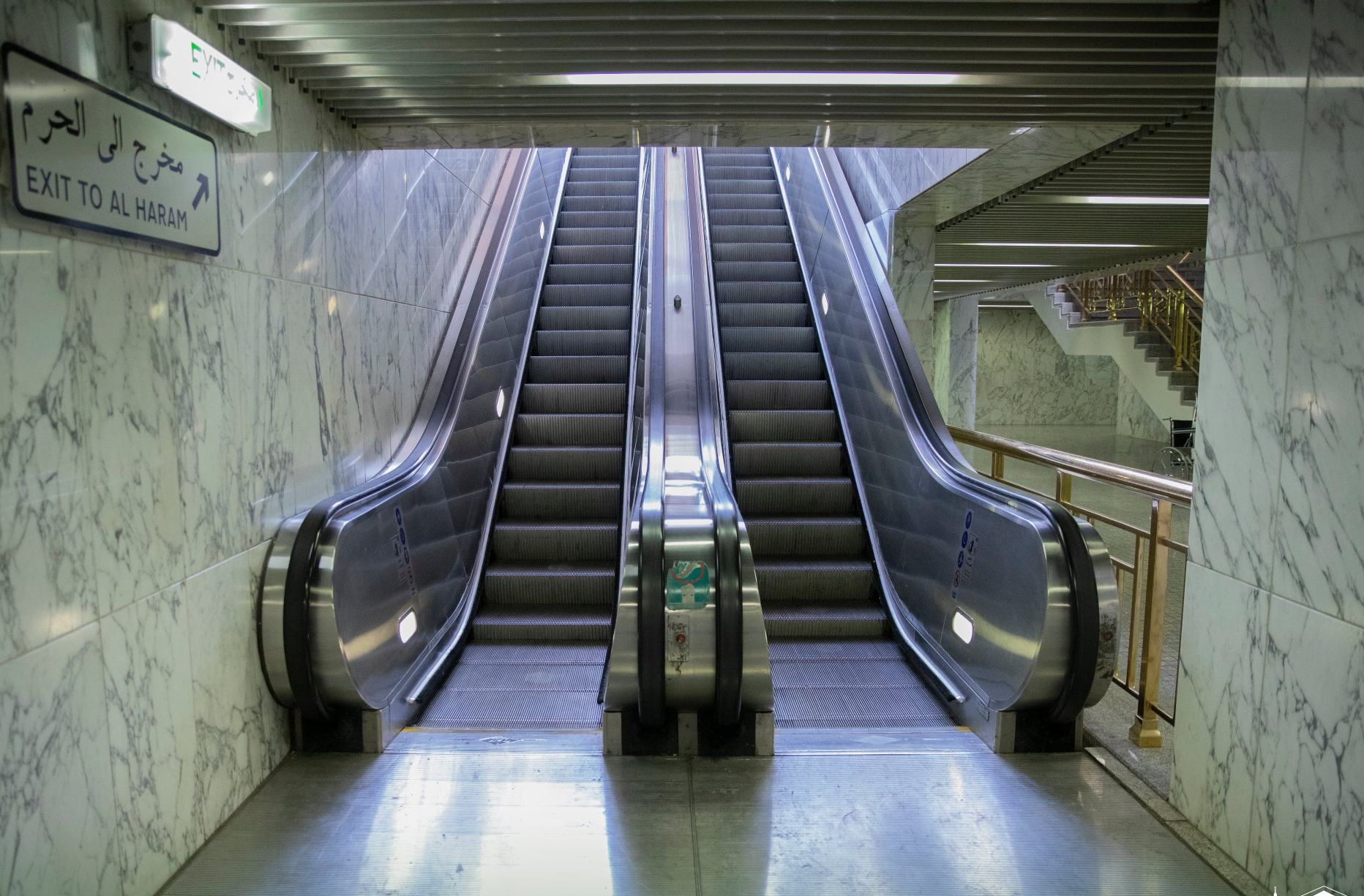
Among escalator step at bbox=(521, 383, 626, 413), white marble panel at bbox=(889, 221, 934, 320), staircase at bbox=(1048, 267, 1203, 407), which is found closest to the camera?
escalator step at bbox=(521, 383, 626, 413)

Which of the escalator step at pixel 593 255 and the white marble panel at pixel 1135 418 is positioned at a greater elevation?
the escalator step at pixel 593 255

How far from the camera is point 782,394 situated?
651 centimetres

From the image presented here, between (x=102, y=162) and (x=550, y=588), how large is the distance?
329 cm

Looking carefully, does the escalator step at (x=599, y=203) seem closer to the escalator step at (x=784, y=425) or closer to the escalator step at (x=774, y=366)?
the escalator step at (x=774, y=366)

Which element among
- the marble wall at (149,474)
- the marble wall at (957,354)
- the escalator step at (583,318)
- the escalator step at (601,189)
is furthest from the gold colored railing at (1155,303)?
the marble wall at (149,474)

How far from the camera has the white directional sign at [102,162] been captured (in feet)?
6.60

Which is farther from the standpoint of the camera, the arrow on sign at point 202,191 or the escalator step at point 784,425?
the escalator step at point 784,425

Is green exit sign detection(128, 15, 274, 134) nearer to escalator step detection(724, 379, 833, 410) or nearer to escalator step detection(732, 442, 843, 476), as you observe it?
escalator step detection(732, 442, 843, 476)

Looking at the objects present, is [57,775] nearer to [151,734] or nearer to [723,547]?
[151,734]

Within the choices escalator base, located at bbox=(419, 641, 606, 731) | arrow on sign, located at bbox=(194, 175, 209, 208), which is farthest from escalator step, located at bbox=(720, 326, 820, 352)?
arrow on sign, located at bbox=(194, 175, 209, 208)

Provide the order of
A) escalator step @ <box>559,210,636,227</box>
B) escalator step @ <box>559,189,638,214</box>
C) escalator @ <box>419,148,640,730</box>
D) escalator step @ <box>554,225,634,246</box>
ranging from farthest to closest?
escalator step @ <box>559,189,638,214</box>
escalator step @ <box>559,210,636,227</box>
escalator step @ <box>554,225,634,246</box>
escalator @ <box>419,148,640,730</box>

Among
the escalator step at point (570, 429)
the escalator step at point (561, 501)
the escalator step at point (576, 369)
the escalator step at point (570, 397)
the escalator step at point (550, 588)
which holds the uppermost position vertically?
the escalator step at point (576, 369)

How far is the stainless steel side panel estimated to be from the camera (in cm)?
333

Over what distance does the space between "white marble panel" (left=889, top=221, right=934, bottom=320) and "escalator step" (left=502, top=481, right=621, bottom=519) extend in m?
3.68
